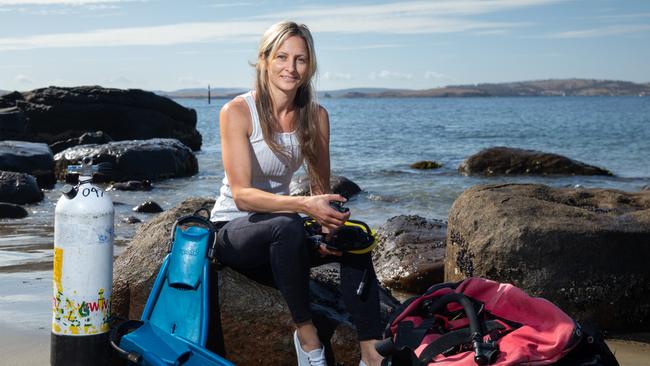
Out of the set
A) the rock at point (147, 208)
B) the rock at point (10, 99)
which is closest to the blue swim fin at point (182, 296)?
the rock at point (147, 208)

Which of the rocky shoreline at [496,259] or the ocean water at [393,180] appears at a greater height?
the rocky shoreline at [496,259]

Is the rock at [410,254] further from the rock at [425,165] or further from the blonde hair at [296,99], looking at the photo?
the rock at [425,165]

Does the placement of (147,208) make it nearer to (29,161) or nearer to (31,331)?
(29,161)

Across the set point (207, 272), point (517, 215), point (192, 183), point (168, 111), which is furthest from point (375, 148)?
point (207, 272)

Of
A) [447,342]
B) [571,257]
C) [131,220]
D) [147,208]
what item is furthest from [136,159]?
[447,342]

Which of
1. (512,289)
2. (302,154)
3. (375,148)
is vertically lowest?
(375,148)

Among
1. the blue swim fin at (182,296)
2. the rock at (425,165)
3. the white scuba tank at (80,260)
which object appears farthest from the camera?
the rock at (425,165)

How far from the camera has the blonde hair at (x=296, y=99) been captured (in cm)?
457

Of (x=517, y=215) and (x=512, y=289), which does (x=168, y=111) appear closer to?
(x=517, y=215)

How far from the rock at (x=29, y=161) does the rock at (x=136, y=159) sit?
38.8 inches

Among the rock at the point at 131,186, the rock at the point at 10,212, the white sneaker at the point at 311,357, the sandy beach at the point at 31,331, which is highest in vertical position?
the white sneaker at the point at 311,357

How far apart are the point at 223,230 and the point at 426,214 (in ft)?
31.4

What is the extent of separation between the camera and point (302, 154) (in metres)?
4.70

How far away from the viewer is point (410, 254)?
8.16 m
